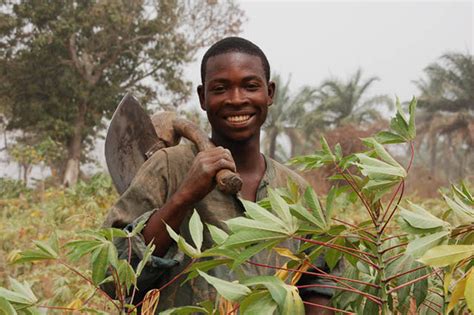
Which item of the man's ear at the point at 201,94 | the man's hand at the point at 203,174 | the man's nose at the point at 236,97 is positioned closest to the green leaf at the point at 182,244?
the man's hand at the point at 203,174

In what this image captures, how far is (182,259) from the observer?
104cm

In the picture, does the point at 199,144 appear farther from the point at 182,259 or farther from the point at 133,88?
the point at 133,88

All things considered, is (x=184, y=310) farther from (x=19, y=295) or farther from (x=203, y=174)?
(x=203, y=174)

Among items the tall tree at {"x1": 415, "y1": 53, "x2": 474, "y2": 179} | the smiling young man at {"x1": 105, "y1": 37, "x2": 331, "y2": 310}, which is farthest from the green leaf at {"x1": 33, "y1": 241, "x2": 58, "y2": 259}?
the tall tree at {"x1": 415, "y1": 53, "x2": 474, "y2": 179}

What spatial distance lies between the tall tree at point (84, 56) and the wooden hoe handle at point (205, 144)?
13.0m

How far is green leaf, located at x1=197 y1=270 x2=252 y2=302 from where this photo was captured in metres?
0.52

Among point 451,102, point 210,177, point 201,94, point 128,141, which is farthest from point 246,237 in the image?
point 451,102

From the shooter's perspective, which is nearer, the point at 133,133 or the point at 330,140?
the point at 133,133

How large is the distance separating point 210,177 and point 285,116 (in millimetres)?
18882

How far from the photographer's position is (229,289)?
523 mm

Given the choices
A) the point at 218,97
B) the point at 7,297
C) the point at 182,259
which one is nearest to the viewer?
the point at 7,297

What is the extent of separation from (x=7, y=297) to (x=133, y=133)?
0.85 m

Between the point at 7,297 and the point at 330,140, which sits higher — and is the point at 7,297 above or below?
above

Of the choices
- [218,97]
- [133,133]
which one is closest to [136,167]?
[133,133]
